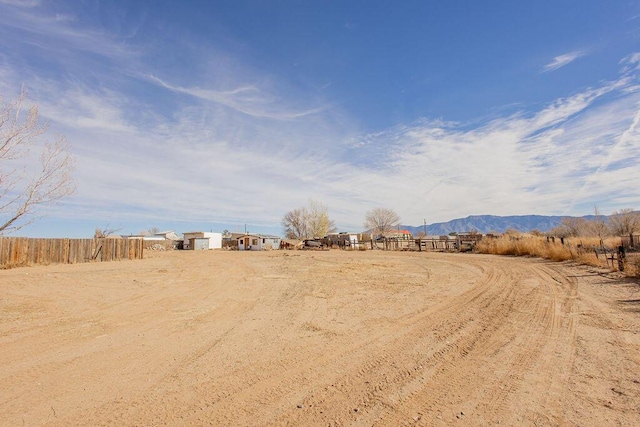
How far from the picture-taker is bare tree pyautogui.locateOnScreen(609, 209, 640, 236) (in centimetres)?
4722

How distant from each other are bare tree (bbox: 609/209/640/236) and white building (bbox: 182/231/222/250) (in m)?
72.6

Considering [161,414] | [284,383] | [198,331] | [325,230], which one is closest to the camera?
[161,414]

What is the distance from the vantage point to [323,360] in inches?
190

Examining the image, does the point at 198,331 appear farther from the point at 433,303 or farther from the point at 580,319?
the point at 580,319

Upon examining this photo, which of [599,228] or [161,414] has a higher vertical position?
[599,228]

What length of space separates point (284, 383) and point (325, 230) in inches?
3695

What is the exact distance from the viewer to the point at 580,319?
684 centimetres

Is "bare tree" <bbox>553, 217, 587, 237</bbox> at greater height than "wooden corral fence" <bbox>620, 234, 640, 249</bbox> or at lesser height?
greater

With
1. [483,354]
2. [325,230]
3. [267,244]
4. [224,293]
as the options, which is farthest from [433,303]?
[325,230]

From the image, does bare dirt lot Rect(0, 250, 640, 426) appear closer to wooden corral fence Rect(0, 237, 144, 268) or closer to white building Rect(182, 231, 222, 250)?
wooden corral fence Rect(0, 237, 144, 268)

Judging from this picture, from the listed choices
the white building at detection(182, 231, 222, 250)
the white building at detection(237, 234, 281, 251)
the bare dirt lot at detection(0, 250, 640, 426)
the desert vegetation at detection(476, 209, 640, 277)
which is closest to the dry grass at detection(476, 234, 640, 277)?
the desert vegetation at detection(476, 209, 640, 277)

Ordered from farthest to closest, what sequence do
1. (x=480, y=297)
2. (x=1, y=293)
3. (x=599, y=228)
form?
(x=599, y=228) → (x=1, y=293) → (x=480, y=297)

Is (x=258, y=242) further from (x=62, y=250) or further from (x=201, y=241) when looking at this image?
(x=62, y=250)

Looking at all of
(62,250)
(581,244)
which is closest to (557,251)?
(581,244)
